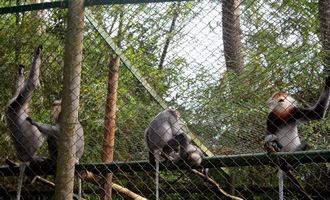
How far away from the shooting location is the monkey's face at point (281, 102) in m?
3.02

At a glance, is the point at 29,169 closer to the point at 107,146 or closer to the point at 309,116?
the point at 107,146

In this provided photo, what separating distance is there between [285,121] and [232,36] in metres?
0.79

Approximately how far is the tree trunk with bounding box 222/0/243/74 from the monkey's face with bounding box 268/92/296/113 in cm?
46

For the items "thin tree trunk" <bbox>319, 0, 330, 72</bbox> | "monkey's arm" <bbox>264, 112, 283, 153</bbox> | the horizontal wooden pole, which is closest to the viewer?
the horizontal wooden pole

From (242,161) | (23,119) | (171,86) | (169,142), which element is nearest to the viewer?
(242,161)

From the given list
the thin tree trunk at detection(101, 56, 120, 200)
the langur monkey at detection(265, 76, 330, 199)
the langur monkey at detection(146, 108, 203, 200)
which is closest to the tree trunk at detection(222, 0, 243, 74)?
the langur monkey at detection(265, 76, 330, 199)

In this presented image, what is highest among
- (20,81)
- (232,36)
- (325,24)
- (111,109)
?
(20,81)

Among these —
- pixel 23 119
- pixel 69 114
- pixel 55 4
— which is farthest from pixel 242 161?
pixel 23 119

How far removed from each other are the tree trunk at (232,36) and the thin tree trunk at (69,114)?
74 centimetres

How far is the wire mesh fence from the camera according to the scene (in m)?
2.47

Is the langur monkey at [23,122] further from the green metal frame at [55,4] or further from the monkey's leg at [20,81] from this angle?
the green metal frame at [55,4]

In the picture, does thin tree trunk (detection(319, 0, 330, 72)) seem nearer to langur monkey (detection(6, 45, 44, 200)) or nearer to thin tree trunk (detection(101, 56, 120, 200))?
thin tree trunk (detection(101, 56, 120, 200))

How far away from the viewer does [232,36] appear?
2.56 m

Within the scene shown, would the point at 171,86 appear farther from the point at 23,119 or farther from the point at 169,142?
the point at 23,119
